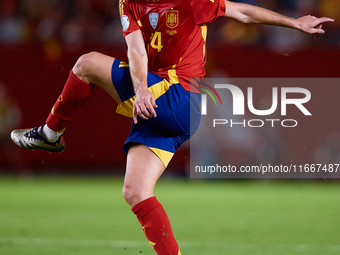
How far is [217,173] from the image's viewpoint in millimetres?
11492

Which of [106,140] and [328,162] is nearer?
[328,162]

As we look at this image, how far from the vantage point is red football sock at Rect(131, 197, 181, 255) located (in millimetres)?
3615

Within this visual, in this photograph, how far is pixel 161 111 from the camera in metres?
3.64

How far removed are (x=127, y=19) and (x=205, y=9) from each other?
1.66ft

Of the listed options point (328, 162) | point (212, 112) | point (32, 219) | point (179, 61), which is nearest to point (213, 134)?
point (212, 112)

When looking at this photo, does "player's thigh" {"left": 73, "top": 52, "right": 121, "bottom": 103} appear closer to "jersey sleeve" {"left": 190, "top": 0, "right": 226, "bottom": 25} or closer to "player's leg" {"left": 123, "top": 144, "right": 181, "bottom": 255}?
"player's leg" {"left": 123, "top": 144, "right": 181, "bottom": 255}

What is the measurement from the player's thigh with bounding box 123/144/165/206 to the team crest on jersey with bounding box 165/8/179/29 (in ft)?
2.50

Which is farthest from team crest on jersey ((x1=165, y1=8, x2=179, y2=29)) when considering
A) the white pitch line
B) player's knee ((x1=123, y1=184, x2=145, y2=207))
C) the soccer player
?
the white pitch line

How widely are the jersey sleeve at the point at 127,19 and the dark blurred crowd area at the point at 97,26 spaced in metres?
7.90

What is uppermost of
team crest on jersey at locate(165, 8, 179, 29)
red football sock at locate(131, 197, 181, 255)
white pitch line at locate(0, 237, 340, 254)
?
team crest on jersey at locate(165, 8, 179, 29)

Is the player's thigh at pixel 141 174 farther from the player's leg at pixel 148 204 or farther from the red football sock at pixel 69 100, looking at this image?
the red football sock at pixel 69 100

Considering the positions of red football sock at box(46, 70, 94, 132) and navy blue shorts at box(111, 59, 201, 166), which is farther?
red football sock at box(46, 70, 94, 132)

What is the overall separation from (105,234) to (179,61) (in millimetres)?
2867

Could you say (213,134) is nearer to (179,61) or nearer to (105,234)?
(105,234)
